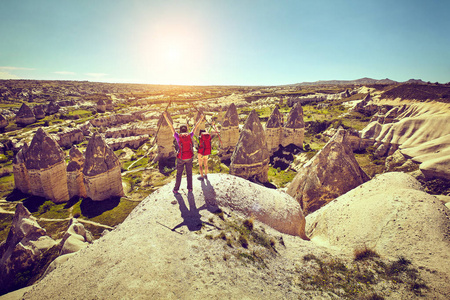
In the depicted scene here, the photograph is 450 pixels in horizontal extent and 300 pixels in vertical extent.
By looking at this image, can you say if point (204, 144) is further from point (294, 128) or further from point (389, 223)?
point (294, 128)

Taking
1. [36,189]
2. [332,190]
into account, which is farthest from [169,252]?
[36,189]

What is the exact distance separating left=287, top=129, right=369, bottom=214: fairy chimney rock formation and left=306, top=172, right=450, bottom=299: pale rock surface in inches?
75.2

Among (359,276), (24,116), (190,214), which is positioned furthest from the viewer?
(24,116)

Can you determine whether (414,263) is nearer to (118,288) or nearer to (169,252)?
(169,252)

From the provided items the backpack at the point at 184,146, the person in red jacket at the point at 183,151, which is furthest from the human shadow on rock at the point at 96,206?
the backpack at the point at 184,146

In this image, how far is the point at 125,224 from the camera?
676 centimetres

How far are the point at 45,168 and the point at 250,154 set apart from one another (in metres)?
17.1

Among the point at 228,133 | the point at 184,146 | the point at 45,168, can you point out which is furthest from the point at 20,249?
the point at 228,133

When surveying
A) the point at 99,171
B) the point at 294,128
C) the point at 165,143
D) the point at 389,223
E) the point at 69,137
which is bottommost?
the point at 69,137

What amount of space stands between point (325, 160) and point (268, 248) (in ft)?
29.5

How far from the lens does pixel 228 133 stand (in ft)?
96.3

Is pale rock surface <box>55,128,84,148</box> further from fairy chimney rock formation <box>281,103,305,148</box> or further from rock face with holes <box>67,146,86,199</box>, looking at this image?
fairy chimney rock formation <box>281,103,305,148</box>

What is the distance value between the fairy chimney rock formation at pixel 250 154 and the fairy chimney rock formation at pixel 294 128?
1555 centimetres

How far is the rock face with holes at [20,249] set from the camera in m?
8.11
